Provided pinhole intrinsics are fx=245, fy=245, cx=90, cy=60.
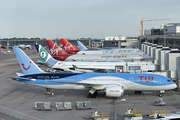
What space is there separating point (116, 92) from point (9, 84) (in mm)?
23169

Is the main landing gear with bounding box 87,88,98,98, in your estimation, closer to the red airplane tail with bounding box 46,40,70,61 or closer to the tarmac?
the tarmac

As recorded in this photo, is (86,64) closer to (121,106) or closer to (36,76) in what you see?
(36,76)

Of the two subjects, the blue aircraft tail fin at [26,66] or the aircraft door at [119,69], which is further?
the aircraft door at [119,69]

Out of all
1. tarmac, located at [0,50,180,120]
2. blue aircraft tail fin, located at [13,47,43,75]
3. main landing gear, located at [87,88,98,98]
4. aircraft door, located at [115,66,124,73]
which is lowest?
tarmac, located at [0,50,180,120]

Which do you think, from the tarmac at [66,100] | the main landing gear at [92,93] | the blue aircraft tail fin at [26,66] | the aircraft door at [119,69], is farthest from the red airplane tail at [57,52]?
the main landing gear at [92,93]

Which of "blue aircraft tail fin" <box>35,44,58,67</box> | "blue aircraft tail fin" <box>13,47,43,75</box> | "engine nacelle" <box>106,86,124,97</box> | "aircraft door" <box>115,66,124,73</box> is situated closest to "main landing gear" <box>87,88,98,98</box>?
"engine nacelle" <box>106,86,124,97</box>

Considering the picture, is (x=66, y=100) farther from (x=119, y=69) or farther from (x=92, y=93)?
(x=119, y=69)

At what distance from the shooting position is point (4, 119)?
26.3 metres

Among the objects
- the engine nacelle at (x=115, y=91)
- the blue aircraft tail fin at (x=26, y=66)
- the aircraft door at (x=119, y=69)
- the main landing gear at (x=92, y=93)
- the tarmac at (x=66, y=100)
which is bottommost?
the tarmac at (x=66, y=100)

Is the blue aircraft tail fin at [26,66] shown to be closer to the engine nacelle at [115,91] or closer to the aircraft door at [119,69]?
the engine nacelle at [115,91]

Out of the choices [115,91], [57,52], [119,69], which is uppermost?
[57,52]

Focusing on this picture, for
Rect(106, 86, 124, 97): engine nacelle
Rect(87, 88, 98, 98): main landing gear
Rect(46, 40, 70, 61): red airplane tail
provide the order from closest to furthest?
Rect(106, 86, 124, 97): engine nacelle
Rect(87, 88, 98, 98): main landing gear
Rect(46, 40, 70, 61): red airplane tail

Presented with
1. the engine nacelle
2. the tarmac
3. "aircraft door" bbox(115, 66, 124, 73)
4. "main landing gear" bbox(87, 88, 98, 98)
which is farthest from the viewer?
"aircraft door" bbox(115, 66, 124, 73)

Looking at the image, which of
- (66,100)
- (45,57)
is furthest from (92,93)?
(45,57)
